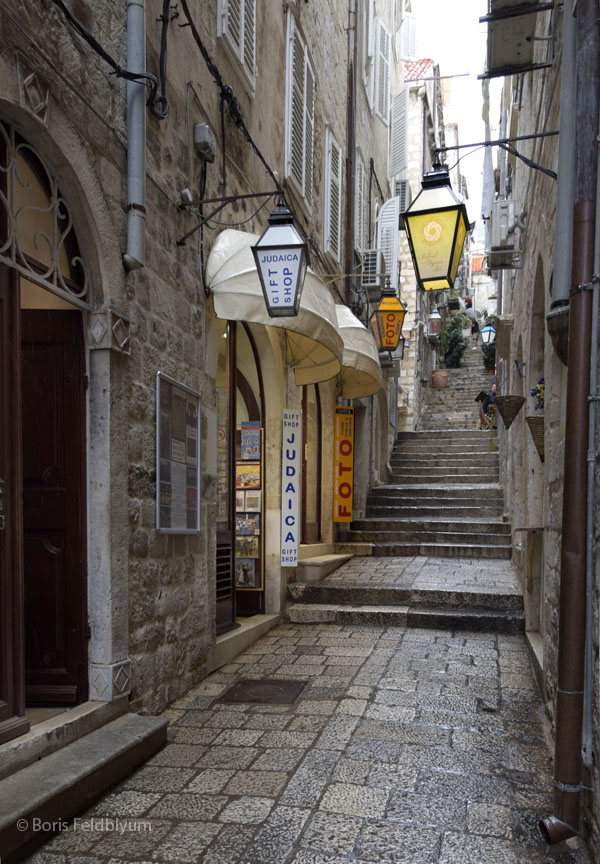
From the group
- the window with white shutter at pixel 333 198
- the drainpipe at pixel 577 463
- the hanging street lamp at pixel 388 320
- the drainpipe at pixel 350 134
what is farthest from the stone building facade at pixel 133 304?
the hanging street lamp at pixel 388 320

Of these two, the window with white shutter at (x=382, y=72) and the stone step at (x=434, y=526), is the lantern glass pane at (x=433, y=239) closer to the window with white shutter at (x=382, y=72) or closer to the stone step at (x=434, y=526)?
the stone step at (x=434, y=526)

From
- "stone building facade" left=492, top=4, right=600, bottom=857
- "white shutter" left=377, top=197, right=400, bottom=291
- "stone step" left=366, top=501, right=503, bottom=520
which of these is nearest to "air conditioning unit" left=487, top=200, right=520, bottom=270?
"stone building facade" left=492, top=4, right=600, bottom=857

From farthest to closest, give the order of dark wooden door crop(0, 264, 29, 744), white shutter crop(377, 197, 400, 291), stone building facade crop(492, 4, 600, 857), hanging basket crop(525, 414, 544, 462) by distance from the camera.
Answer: white shutter crop(377, 197, 400, 291) → hanging basket crop(525, 414, 544, 462) → dark wooden door crop(0, 264, 29, 744) → stone building facade crop(492, 4, 600, 857)

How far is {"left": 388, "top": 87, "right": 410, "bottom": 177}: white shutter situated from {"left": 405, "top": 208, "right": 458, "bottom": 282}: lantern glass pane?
12.3m

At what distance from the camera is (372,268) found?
12.8m

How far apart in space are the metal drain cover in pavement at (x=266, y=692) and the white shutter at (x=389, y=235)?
10.6 m

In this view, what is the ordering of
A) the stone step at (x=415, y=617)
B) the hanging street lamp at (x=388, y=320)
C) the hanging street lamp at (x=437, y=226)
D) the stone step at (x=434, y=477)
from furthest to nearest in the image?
the stone step at (x=434, y=477) → the hanging street lamp at (x=388, y=320) → the stone step at (x=415, y=617) → the hanging street lamp at (x=437, y=226)

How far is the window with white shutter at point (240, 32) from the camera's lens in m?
5.75

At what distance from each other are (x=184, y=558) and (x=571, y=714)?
9.32 feet

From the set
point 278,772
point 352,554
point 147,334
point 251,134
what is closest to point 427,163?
point 352,554

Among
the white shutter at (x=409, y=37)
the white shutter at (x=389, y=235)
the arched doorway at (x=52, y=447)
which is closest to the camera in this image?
the arched doorway at (x=52, y=447)

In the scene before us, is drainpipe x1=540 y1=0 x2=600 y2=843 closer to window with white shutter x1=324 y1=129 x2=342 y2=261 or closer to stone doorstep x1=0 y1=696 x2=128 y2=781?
stone doorstep x1=0 y1=696 x2=128 y2=781

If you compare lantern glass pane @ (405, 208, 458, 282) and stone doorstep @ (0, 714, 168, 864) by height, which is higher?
lantern glass pane @ (405, 208, 458, 282)

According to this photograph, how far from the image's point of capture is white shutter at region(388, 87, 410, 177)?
17.0 meters
